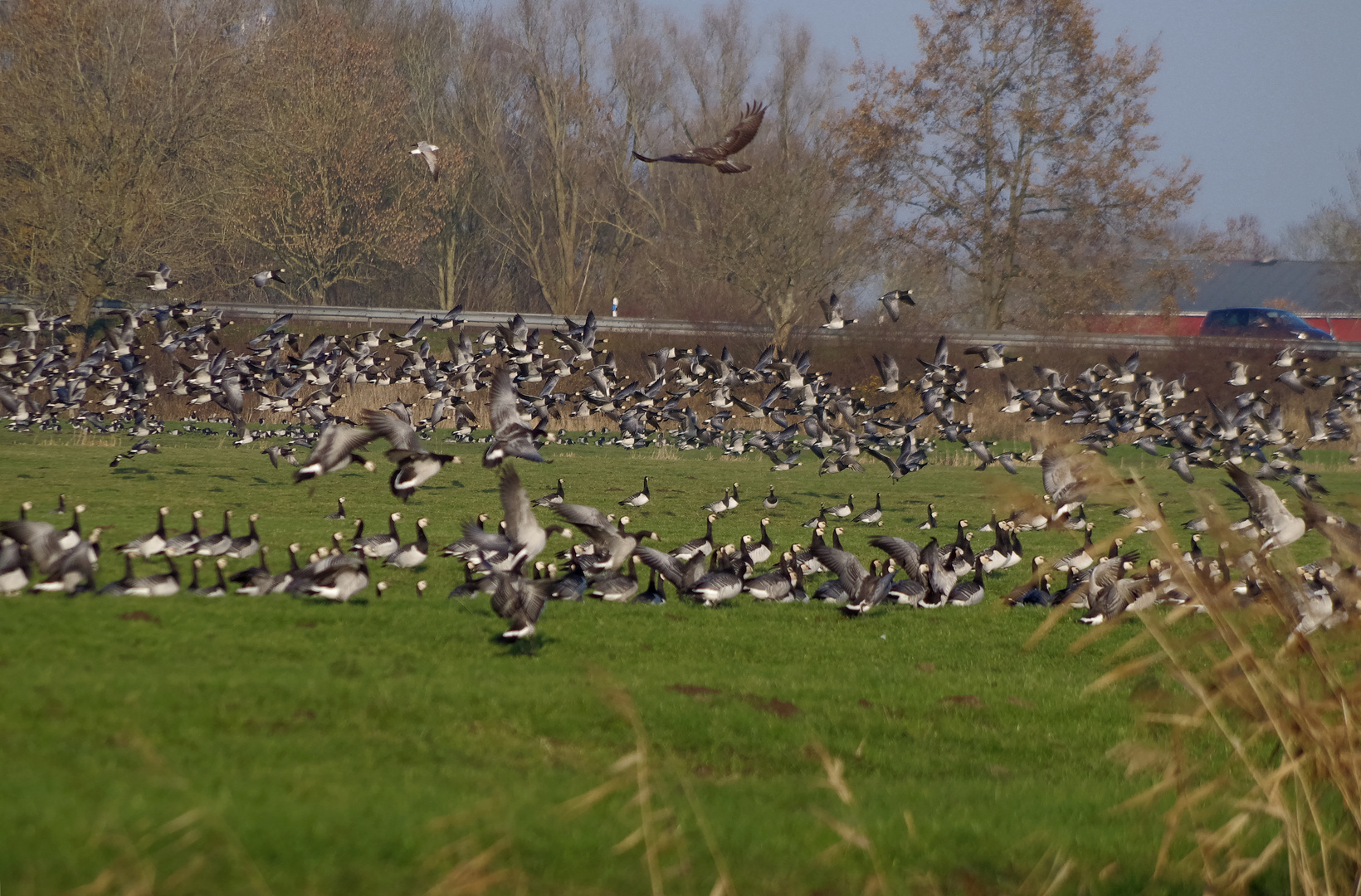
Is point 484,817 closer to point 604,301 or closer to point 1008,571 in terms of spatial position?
point 1008,571

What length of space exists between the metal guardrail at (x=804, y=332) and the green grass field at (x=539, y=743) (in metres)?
36.0

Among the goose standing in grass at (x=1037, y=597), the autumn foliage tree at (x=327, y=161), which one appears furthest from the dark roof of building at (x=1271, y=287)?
the goose standing in grass at (x=1037, y=597)

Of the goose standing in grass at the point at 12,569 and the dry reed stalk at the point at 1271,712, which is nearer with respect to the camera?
the dry reed stalk at the point at 1271,712

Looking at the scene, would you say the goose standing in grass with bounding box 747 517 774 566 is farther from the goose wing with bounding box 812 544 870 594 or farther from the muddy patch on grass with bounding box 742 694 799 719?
the muddy patch on grass with bounding box 742 694 799 719

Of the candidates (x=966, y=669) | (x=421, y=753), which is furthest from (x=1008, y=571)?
(x=421, y=753)

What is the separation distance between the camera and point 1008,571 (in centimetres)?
1911

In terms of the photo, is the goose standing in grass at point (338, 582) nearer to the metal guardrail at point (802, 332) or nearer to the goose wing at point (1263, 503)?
the goose wing at point (1263, 503)

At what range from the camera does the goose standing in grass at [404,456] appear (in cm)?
1220

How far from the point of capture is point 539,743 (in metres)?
9.23

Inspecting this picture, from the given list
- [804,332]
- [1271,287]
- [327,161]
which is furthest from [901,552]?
[1271,287]

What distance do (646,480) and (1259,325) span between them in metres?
43.9

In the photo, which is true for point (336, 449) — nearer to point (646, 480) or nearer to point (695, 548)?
point (695, 548)

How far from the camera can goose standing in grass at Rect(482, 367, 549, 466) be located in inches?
571

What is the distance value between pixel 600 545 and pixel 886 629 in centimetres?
384
